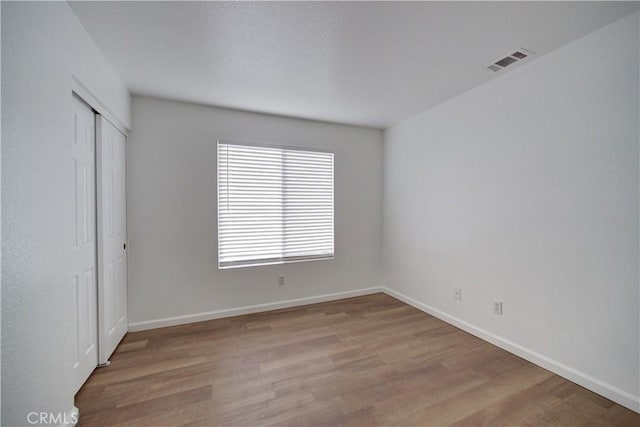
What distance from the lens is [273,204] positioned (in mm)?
3576

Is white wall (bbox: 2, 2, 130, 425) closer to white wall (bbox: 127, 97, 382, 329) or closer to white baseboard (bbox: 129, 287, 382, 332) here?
white wall (bbox: 127, 97, 382, 329)

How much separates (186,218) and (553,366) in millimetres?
3778

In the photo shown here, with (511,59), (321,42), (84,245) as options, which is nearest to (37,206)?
(84,245)

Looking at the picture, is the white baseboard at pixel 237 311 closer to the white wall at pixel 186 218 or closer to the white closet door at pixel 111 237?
the white wall at pixel 186 218

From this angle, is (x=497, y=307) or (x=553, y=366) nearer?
(x=553, y=366)

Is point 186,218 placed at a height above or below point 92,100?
below

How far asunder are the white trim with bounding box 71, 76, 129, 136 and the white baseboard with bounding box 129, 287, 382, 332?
211 centimetres

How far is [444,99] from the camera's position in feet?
10.1

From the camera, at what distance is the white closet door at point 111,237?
7.30 ft

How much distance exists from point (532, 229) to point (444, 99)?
1688mm

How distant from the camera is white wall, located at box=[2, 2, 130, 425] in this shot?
3.73 feet

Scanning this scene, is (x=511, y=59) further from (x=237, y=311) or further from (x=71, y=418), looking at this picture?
(x=71, y=418)

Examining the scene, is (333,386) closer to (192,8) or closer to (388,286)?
(388,286)

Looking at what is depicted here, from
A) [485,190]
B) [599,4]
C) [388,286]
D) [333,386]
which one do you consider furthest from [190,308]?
[599,4]
